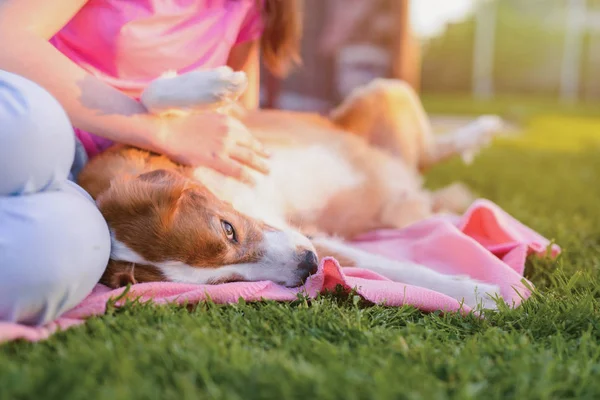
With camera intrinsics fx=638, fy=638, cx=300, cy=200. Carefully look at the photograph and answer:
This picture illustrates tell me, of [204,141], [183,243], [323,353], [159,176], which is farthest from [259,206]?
[323,353]

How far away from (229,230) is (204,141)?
1.17 feet

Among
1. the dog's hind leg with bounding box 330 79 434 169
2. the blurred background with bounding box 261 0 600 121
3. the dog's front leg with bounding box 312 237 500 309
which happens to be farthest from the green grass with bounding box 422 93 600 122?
the dog's front leg with bounding box 312 237 500 309

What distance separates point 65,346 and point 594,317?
1230mm

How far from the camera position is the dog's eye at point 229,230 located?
183cm

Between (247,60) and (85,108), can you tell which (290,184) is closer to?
(247,60)

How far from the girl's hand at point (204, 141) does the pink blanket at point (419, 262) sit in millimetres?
494

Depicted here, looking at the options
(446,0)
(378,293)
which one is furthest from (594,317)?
(446,0)

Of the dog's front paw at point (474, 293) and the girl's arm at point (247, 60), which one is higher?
the girl's arm at point (247, 60)

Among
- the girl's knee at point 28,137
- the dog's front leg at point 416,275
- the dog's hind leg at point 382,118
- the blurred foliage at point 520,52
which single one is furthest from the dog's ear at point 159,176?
the blurred foliage at point 520,52

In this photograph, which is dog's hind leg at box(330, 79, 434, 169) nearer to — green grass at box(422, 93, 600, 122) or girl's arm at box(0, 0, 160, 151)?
girl's arm at box(0, 0, 160, 151)

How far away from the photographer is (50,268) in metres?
1.36

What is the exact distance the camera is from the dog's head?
1718mm

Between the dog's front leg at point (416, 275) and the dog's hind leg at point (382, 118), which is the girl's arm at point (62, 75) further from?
the dog's hind leg at point (382, 118)

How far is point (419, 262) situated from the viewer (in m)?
2.23
